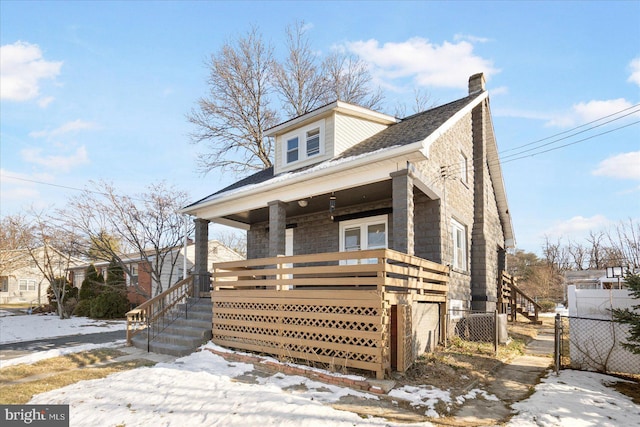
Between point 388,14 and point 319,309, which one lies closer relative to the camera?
point 319,309

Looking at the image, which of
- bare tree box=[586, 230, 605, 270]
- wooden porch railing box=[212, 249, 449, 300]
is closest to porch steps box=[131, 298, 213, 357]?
wooden porch railing box=[212, 249, 449, 300]

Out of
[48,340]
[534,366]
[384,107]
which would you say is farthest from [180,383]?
[384,107]

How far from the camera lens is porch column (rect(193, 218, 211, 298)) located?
11.8 meters

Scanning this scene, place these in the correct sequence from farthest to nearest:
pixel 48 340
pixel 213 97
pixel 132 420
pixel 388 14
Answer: pixel 213 97 → pixel 48 340 → pixel 388 14 → pixel 132 420

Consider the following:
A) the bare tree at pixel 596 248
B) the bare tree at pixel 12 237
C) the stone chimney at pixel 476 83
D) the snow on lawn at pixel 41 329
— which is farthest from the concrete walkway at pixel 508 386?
the bare tree at pixel 12 237

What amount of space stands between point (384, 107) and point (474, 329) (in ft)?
56.7

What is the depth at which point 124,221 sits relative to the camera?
18.4m

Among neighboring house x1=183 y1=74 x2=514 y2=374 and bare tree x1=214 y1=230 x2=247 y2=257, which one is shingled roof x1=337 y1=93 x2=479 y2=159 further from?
bare tree x1=214 y1=230 x2=247 y2=257

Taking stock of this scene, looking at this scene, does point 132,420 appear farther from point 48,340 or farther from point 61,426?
point 48,340

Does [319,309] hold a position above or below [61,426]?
above

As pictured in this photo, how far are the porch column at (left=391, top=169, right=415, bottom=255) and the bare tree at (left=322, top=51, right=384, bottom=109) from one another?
16.6 m

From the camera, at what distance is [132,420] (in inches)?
190

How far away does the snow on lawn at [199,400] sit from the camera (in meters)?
4.61

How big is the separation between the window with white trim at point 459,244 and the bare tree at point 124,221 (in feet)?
42.2
